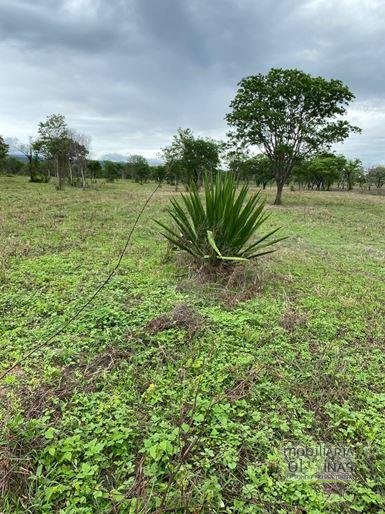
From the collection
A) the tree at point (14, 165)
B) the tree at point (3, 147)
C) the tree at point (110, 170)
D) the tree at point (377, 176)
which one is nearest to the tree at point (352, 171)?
the tree at point (377, 176)

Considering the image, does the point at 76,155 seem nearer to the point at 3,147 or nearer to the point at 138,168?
the point at 3,147

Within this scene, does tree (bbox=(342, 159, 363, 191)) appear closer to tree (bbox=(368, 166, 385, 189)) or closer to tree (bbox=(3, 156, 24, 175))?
tree (bbox=(368, 166, 385, 189))

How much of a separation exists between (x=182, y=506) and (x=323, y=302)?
2.84m

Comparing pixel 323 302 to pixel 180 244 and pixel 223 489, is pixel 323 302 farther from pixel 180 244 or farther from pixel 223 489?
pixel 223 489

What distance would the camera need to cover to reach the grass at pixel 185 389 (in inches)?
62.2

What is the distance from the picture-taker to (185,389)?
221 centimetres

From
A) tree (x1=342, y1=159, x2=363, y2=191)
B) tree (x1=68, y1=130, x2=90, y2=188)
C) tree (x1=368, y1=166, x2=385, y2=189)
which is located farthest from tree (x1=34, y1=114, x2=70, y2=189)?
tree (x1=368, y1=166, x2=385, y2=189)

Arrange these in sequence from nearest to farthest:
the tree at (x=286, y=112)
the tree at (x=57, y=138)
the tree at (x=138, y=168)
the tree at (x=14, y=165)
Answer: the tree at (x=286, y=112), the tree at (x=57, y=138), the tree at (x=14, y=165), the tree at (x=138, y=168)

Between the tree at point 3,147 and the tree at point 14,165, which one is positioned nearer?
the tree at point 3,147

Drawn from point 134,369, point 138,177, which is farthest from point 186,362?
point 138,177

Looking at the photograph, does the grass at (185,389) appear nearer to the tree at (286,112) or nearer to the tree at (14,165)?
the tree at (286,112)

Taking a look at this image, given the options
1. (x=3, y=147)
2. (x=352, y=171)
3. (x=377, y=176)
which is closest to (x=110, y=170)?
(x=3, y=147)

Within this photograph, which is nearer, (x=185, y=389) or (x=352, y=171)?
(x=185, y=389)

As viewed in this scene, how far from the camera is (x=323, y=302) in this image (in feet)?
12.3
